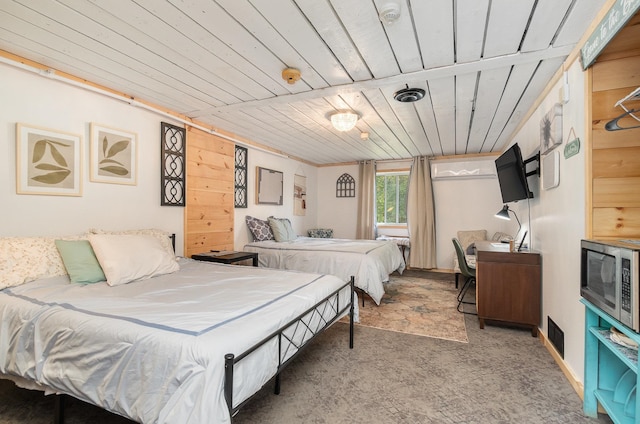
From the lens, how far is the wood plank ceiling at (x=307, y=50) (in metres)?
1.54

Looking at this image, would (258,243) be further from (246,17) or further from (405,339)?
(246,17)

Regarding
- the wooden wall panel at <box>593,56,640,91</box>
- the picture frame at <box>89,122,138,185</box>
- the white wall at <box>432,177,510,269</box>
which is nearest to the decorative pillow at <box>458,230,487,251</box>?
the white wall at <box>432,177,510,269</box>

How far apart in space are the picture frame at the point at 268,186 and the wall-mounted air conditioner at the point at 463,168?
2989mm

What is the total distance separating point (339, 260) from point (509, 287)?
1.77 meters

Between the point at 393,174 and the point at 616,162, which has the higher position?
the point at 393,174

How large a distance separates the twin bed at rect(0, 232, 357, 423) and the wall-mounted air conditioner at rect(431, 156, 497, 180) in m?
4.35

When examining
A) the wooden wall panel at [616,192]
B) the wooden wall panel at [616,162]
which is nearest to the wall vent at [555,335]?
the wooden wall panel at [616,192]

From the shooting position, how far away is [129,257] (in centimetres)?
217

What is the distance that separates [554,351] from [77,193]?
415 centimetres

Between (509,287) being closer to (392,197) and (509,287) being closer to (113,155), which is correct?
(392,197)

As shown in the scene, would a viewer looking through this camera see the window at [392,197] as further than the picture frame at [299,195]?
Yes

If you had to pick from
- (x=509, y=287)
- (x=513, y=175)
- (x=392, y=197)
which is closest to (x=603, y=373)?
(x=509, y=287)

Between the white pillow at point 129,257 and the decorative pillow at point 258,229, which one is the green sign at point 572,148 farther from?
the decorative pillow at point 258,229

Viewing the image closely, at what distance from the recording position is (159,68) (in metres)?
2.20
